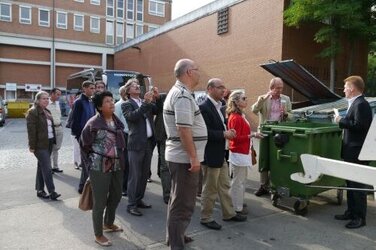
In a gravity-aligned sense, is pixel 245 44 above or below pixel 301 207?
above

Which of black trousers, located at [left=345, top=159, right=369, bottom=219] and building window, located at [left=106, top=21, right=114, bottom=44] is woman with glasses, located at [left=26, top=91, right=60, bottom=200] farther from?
building window, located at [left=106, top=21, right=114, bottom=44]

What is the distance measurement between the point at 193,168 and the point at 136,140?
1.79 m

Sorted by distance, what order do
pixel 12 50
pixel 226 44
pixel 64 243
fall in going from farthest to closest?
pixel 12 50
pixel 226 44
pixel 64 243

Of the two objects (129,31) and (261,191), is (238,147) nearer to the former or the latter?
(261,191)

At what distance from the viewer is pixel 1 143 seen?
13062 millimetres

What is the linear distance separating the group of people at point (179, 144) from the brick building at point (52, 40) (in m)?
32.3

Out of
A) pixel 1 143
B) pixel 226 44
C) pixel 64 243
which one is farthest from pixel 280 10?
pixel 64 243

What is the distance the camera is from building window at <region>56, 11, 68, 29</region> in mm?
37275

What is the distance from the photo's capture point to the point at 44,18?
121ft

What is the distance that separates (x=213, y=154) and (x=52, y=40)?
35890 mm

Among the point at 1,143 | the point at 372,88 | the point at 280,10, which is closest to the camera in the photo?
the point at 1,143

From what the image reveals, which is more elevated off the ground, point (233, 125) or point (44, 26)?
point (44, 26)

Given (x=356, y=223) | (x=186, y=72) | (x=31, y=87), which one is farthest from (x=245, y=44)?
(x=31, y=87)

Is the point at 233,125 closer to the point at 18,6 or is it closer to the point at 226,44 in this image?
the point at 226,44
